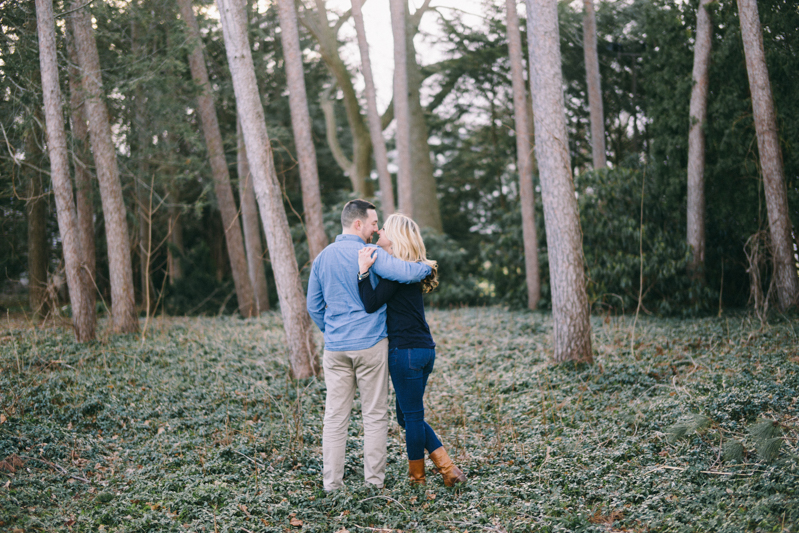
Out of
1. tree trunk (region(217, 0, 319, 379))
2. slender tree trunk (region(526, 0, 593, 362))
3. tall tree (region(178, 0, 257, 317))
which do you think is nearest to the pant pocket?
tree trunk (region(217, 0, 319, 379))

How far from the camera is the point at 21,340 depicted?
865cm

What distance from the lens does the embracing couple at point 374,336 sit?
3900mm

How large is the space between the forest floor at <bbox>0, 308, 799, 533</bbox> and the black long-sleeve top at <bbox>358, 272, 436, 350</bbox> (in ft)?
3.64

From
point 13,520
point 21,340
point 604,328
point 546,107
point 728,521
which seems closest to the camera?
point 728,521

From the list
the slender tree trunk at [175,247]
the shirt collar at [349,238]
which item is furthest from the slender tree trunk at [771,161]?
the slender tree trunk at [175,247]

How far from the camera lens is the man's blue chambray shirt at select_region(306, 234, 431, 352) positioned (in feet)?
12.6

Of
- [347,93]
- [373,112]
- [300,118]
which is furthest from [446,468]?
[347,93]

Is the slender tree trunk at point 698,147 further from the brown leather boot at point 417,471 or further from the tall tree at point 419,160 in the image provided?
the brown leather boot at point 417,471

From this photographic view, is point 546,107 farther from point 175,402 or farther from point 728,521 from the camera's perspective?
point 175,402

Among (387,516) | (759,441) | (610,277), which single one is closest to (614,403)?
(759,441)

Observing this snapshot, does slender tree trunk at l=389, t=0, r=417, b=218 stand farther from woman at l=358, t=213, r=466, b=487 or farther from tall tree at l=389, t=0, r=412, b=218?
woman at l=358, t=213, r=466, b=487

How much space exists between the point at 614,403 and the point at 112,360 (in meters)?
6.80

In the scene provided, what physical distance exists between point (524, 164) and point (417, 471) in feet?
33.8

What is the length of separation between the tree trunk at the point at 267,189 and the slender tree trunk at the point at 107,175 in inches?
168
